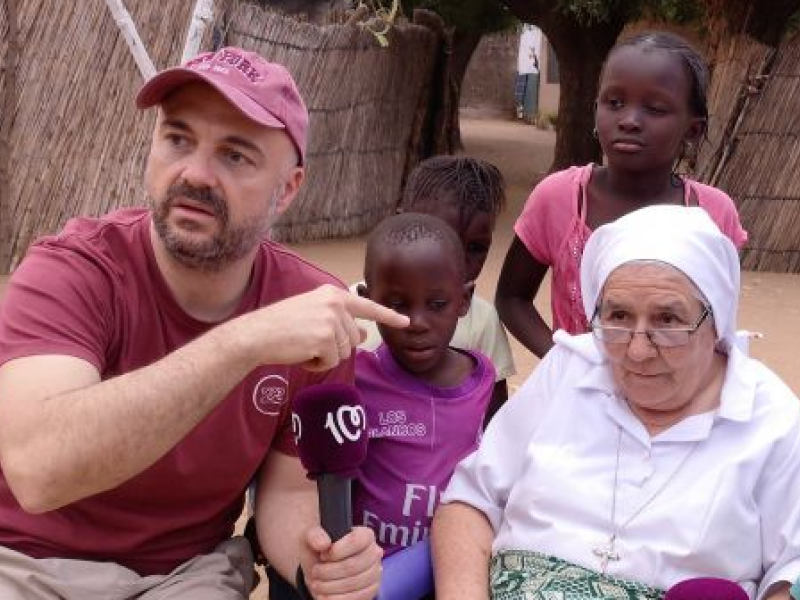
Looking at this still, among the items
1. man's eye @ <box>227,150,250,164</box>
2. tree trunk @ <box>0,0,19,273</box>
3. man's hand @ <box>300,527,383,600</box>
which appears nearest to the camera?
man's hand @ <box>300,527,383,600</box>

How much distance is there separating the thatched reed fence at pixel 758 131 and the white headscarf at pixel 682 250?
278 inches

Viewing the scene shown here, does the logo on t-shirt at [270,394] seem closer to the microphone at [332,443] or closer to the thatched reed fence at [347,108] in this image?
the microphone at [332,443]

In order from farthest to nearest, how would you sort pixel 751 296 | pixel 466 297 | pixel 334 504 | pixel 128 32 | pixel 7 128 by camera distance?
pixel 751 296
pixel 7 128
pixel 128 32
pixel 466 297
pixel 334 504

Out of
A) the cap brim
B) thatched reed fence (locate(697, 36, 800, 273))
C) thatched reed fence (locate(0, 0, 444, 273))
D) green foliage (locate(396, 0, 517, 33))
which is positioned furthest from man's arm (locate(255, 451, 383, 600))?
green foliage (locate(396, 0, 517, 33))

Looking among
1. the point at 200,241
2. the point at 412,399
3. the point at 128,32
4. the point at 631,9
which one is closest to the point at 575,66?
the point at 631,9

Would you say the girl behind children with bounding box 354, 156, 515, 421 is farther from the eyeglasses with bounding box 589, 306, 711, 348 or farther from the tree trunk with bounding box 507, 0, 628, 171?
the tree trunk with bounding box 507, 0, 628, 171

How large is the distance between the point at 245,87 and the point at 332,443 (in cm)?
80

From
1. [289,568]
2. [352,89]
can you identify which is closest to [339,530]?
[289,568]

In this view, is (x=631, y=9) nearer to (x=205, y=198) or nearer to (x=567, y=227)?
(x=567, y=227)

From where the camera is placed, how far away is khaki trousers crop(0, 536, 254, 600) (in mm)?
2426

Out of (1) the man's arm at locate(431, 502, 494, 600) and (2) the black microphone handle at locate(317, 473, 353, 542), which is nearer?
(2) the black microphone handle at locate(317, 473, 353, 542)

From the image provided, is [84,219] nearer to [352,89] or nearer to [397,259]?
[397,259]

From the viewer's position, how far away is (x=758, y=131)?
30.5ft

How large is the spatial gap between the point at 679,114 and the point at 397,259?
89 centimetres
